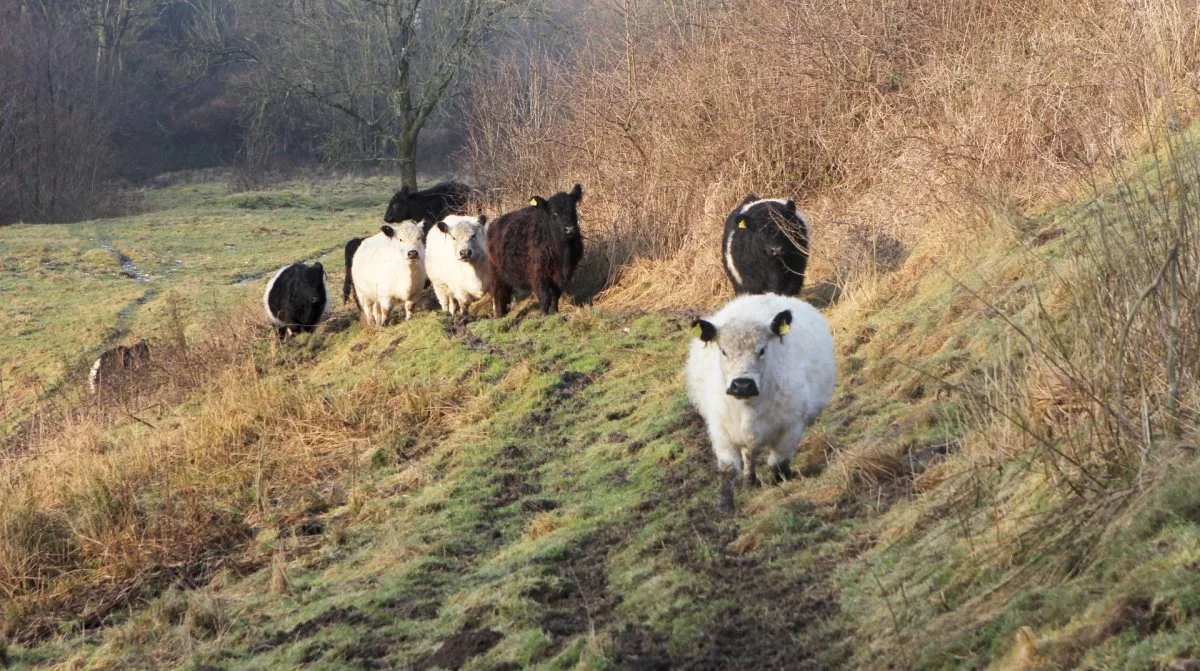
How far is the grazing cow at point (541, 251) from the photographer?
1526 centimetres

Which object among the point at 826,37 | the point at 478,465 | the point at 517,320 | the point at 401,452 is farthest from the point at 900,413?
the point at 826,37

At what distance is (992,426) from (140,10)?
203 feet

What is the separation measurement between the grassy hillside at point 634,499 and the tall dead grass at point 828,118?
3.38ft

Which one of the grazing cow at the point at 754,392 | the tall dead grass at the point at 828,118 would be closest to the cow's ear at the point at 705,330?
the grazing cow at the point at 754,392

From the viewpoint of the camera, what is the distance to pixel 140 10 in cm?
6069

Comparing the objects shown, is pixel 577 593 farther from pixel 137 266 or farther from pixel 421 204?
pixel 137 266

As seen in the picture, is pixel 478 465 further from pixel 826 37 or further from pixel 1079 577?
pixel 826 37

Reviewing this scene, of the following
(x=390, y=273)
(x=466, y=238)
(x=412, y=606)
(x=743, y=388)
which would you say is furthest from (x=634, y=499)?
(x=390, y=273)

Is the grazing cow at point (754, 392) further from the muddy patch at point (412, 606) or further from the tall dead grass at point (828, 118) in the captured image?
the tall dead grass at point (828, 118)

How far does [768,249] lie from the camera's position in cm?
1260

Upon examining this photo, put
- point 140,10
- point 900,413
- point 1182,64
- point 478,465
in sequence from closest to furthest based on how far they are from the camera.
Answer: point 900,413 < point 478,465 < point 1182,64 < point 140,10

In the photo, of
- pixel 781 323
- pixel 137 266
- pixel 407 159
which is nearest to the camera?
pixel 781 323

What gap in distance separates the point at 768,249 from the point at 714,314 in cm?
381

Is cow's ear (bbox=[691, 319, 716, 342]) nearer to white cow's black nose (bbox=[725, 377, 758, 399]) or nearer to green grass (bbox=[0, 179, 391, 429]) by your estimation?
white cow's black nose (bbox=[725, 377, 758, 399])
